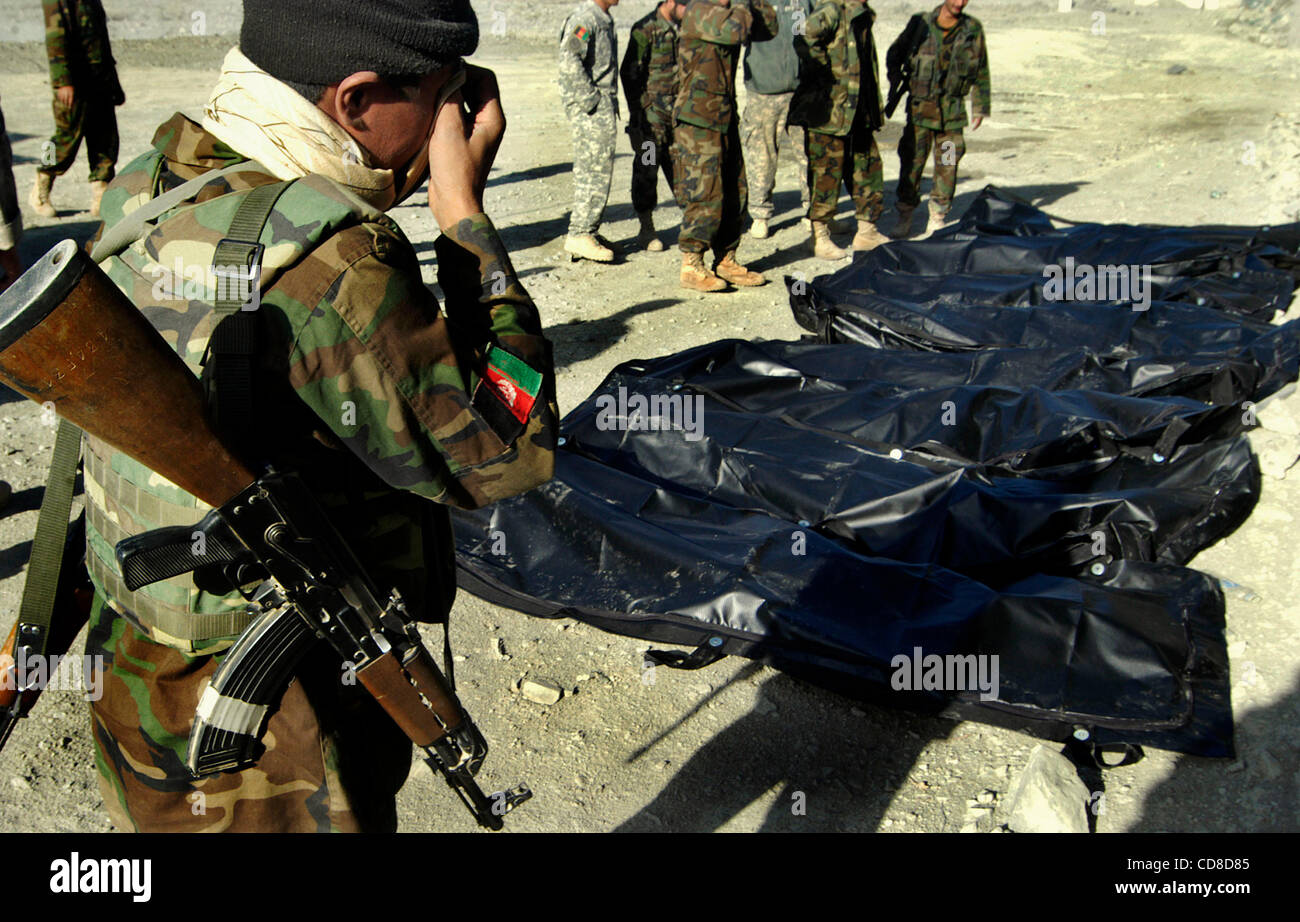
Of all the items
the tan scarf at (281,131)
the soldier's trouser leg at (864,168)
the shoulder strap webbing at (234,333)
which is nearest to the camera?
the shoulder strap webbing at (234,333)

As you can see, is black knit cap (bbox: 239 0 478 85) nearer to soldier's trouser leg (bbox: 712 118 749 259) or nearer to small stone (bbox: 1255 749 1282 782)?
small stone (bbox: 1255 749 1282 782)

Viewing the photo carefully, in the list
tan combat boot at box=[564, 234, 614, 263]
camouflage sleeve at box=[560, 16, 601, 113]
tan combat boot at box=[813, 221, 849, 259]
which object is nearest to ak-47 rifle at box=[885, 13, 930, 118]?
tan combat boot at box=[813, 221, 849, 259]

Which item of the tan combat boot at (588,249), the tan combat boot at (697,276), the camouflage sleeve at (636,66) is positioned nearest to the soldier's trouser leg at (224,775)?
the tan combat boot at (697,276)

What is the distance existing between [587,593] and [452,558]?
1520 millimetres

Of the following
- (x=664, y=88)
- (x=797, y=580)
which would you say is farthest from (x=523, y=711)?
(x=664, y=88)

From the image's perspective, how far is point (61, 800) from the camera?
2.55 meters

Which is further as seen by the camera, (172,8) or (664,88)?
(172,8)

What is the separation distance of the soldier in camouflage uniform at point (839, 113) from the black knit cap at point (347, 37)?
584 centimetres

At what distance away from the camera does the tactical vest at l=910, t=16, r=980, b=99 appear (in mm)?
7059

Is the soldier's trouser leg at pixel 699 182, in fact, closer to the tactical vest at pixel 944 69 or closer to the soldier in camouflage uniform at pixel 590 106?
the soldier in camouflage uniform at pixel 590 106

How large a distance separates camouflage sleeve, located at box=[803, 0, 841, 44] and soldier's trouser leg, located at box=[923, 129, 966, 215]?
118cm

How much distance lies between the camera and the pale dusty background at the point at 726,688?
8.26 feet

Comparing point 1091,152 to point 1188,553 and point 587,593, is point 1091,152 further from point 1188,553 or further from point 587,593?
point 587,593

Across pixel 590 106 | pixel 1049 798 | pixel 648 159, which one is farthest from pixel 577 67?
pixel 1049 798
